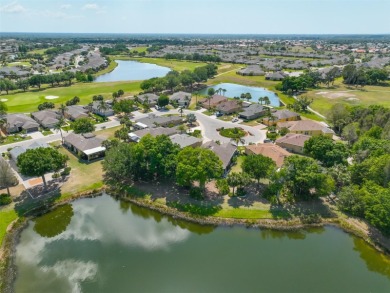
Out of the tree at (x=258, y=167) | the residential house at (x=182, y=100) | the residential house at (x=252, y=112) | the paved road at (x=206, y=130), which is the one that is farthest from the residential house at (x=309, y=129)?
the residential house at (x=182, y=100)

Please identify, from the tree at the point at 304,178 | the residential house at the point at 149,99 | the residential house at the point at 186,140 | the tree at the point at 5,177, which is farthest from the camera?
the residential house at the point at 149,99

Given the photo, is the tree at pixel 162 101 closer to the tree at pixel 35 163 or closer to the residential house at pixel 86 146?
the residential house at pixel 86 146

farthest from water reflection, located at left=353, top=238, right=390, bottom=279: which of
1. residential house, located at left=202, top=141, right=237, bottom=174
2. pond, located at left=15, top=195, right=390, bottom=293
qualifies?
residential house, located at left=202, top=141, right=237, bottom=174

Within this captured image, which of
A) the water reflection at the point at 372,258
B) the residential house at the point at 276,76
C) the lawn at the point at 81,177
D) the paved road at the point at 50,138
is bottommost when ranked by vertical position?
the water reflection at the point at 372,258

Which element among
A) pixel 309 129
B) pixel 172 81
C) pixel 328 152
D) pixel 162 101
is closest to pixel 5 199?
pixel 328 152

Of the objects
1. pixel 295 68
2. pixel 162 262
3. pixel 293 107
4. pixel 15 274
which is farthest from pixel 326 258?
pixel 295 68

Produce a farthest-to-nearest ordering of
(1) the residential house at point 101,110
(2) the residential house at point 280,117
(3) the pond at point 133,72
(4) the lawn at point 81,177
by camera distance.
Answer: (3) the pond at point 133,72
(1) the residential house at point 101,110
(2) the residential house at point 280,117
(4) the lawn at point 81,177
